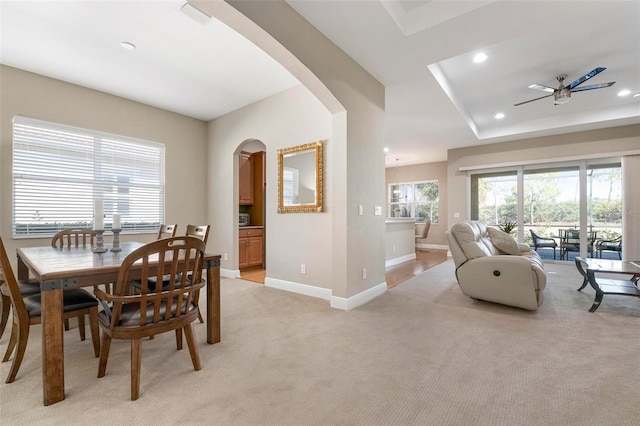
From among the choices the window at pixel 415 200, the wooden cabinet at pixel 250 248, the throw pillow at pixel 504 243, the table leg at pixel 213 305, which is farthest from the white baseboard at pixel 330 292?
the window at pixel 415 200

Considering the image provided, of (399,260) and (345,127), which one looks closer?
(345,127)

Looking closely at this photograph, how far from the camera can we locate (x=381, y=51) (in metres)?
2.94

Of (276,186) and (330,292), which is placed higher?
(276,186)

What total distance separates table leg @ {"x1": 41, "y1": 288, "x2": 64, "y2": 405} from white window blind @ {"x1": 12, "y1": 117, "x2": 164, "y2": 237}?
279 centimetres

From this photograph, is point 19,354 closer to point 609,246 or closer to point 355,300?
point 355,300

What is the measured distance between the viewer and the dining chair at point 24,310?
160 centimetres

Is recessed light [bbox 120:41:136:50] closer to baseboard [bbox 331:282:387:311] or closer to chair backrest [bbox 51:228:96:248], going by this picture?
chair backrest [bbox 51:228:96:248]

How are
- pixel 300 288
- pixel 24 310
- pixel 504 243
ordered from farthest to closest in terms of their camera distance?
pixel 504 243, pixel 300 288, pixel 24 310

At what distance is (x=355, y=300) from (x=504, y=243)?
2.31 meters

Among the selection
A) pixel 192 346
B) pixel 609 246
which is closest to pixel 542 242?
pixel 609 246

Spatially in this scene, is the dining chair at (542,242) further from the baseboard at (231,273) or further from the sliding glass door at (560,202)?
the baseboard at (231,273)

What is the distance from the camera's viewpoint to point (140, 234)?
4.34 m

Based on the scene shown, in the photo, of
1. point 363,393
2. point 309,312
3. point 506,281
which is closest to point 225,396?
point 363,393

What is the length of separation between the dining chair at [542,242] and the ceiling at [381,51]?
2.48 metres
